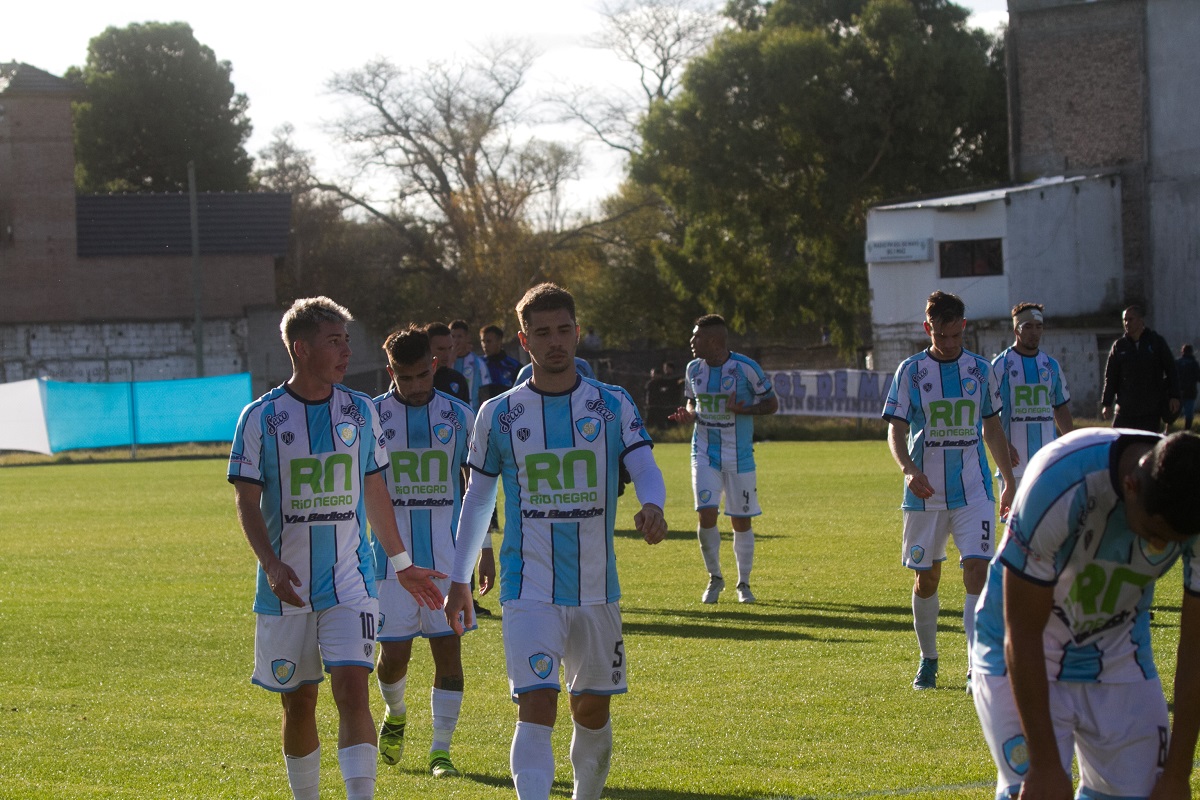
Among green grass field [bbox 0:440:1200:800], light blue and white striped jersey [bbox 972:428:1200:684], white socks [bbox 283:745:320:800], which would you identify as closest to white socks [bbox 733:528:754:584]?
green grass field [bbox 0:440:1200:800]

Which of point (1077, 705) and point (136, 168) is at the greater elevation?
point (136, 168)

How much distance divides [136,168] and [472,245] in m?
20.8

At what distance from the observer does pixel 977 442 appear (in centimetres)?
898

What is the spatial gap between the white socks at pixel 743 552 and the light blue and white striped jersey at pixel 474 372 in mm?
3356

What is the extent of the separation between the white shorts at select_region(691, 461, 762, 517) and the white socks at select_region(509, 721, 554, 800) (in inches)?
296

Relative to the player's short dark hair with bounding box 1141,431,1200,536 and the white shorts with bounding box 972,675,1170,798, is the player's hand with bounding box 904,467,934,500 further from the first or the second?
the player's short dark hair with bounding box 1141,431,1200,536

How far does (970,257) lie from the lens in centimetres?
4347

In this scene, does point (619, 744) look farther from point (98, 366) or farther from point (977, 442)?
point (98, 366)

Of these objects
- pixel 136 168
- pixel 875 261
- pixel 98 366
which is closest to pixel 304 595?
pixel 875 261

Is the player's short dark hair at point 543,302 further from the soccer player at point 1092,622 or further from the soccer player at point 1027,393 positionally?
the soccer player at point 1027,393

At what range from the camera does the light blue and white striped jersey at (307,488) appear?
5680mm

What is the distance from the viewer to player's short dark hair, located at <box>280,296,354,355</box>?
574 centimetres

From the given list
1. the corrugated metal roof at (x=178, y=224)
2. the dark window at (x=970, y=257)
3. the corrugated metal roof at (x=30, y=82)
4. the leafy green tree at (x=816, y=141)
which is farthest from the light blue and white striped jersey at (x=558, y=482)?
the corrugated metal roof at (x=30, y=82)

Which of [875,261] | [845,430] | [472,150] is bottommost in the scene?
[845,430]
